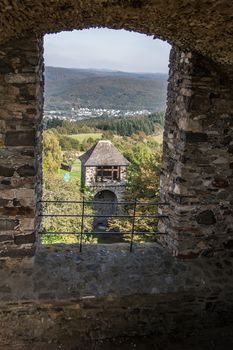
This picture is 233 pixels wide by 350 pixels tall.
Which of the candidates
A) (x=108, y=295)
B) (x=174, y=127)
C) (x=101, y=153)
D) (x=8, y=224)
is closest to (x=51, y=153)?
(x=101, y=153)

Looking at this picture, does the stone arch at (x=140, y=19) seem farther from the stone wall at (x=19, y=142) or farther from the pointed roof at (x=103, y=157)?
the pointed roof at (x=103, y=157)

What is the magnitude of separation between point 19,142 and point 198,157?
188cm

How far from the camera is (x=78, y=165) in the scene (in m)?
31.9

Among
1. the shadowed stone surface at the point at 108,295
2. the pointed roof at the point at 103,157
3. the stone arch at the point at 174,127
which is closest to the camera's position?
the stone arch at the point at 174,127

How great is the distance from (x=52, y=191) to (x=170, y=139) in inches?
513

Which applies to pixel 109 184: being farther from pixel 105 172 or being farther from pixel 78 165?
pixel 78 165

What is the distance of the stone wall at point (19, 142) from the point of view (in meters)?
3.77

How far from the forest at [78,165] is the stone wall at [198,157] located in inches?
56.2

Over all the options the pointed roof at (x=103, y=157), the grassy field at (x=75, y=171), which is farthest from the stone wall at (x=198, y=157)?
the grassy field at (x=75, y=171)

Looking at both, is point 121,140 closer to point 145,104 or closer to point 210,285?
point 145,104

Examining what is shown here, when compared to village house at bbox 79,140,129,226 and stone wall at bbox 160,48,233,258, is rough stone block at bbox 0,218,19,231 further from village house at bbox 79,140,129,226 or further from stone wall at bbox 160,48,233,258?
village house at bbox 79,140,129,226

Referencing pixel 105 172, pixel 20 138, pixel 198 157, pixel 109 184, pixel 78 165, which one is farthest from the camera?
pixel 78 165

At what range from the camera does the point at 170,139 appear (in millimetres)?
4590

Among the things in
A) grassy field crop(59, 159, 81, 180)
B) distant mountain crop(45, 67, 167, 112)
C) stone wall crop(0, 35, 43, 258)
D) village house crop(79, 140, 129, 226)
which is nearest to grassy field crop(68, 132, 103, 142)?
distant mountain crop(45, 67, 167, 112)
